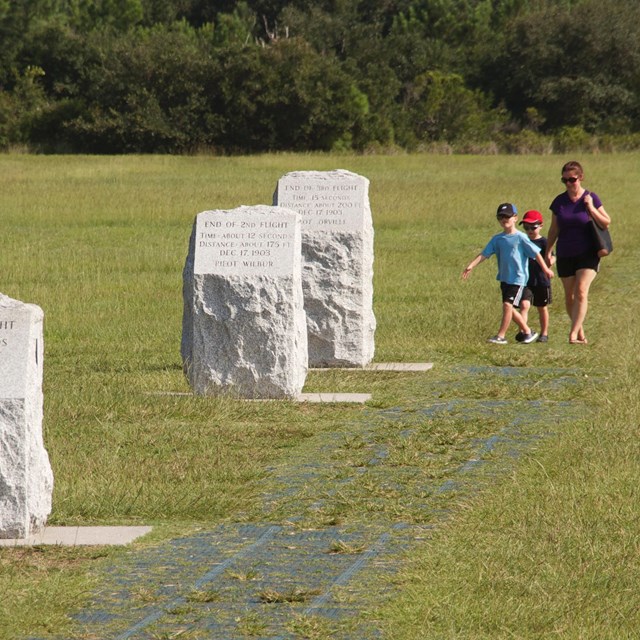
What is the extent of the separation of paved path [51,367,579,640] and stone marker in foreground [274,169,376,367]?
276 cm

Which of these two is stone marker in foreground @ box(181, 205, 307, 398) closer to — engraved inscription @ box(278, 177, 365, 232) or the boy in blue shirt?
engraved inscription @ box(278, 177, 365, 232)

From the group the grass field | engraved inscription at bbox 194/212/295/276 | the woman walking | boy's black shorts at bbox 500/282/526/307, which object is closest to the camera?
the grass field

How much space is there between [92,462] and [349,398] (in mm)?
3329

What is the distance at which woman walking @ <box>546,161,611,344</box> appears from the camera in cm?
1516

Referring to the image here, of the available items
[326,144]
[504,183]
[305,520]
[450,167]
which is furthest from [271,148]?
[305,520]

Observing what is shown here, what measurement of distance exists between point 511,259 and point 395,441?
5.62m

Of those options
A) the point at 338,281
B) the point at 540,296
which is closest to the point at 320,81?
the point at 540,296

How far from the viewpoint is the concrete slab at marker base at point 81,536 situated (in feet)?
24.9

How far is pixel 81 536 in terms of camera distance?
772 cm

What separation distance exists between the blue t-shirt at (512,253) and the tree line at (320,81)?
49368 millimetres

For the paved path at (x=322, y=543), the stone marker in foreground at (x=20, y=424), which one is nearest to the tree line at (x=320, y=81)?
the paved path at (x=322, y=543)

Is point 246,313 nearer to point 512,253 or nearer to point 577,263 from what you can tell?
point 512,253

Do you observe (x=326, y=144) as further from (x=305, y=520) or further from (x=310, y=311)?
(x=305, y=520)

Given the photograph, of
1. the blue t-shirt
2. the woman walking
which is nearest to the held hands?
the woman walking
